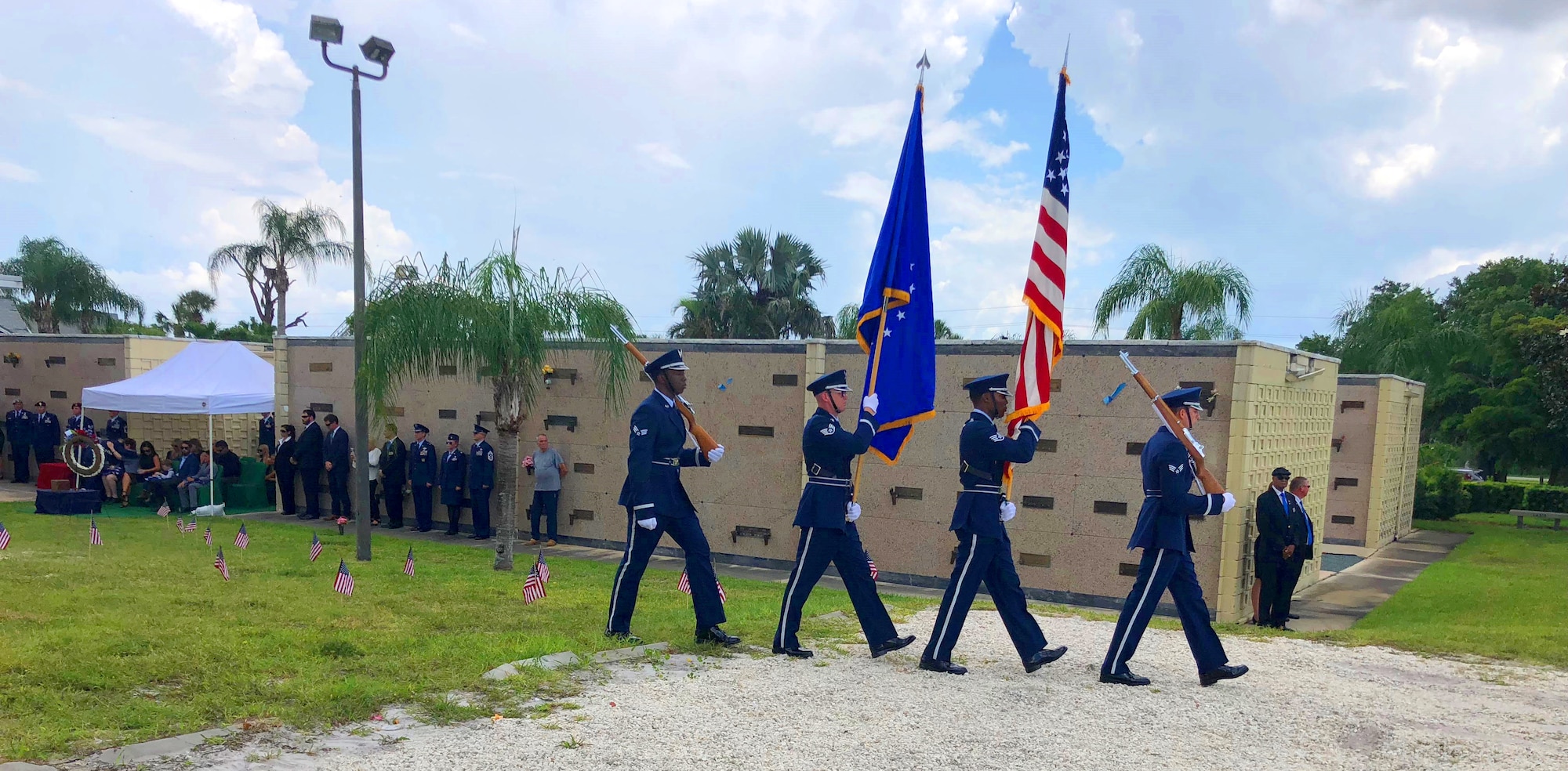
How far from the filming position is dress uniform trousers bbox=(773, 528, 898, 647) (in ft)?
22.1

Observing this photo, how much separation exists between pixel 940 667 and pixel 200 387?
14218 mm

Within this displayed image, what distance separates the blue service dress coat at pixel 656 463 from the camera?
673 centimetres

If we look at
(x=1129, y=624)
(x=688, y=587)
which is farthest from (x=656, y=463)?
(x=1129, y=624)

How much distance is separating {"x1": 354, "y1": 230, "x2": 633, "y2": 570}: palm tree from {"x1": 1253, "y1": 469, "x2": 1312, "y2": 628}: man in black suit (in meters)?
7.08

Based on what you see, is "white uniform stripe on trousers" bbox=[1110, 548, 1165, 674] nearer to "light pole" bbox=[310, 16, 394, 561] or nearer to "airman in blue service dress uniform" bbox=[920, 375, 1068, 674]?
"airman in blue service dress uniform" bbox=[920, 375, 1068, 674]

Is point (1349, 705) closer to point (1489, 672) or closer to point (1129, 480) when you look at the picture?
point (1489, 672)

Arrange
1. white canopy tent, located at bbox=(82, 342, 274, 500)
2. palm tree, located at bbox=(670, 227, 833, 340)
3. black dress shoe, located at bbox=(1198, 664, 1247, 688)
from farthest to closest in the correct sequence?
palm tree, located at bbox=(670, 227, 833, 340)
white canopy tent, located at bbox=(82, 342, 274, 500)
black dress shoe, located at bbox=(1198, 664, 1247, 688)

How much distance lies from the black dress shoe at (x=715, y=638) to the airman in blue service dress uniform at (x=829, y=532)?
0.92 ft

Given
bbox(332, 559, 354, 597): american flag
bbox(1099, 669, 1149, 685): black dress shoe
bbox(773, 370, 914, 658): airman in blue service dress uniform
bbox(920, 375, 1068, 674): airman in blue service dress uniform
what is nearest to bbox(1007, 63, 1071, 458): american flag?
bbox(920, 375, 1068, 674): airman in blue service dress uniform

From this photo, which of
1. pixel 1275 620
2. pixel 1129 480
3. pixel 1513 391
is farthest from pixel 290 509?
pixel 1513 391

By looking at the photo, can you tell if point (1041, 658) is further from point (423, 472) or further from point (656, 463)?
point (423, 472)

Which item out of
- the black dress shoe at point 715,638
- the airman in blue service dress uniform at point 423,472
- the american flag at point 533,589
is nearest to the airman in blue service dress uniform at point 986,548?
the black dress shoe at point 715,638

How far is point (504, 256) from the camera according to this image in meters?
10.7

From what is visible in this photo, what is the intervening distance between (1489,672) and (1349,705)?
2080 mm
